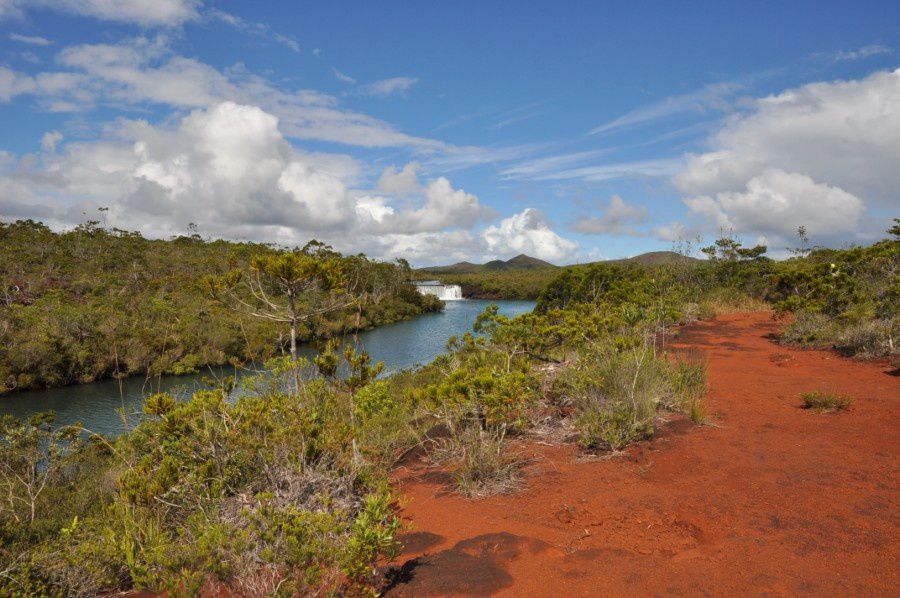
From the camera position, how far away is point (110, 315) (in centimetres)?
2545

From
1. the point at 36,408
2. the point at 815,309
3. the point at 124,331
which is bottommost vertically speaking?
the point at 36,408

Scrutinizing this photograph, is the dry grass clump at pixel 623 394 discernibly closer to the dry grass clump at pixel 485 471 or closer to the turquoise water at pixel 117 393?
the dry grass clump at pixel 485 471

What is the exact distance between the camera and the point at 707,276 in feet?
64.1

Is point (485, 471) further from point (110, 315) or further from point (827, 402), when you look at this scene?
point (110, 315)

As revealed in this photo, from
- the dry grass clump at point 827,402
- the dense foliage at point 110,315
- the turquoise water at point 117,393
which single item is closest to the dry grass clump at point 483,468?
the dense foliage at point 110,315

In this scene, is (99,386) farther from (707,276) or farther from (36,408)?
(707,276)

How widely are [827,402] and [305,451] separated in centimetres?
623

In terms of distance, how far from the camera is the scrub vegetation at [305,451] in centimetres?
305

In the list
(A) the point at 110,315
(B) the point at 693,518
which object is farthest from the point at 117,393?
(B) the point at 693,518

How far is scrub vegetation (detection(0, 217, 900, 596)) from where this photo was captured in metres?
3.05

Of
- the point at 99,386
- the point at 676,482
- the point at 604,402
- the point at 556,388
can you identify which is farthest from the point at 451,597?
the point at 99,386

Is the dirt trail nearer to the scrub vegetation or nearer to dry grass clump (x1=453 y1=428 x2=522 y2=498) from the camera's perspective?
dry grass clump (x1=453 y1=428 x2=522 y2=498)

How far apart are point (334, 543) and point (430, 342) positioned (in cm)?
2960

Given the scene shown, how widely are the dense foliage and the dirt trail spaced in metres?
3.60
